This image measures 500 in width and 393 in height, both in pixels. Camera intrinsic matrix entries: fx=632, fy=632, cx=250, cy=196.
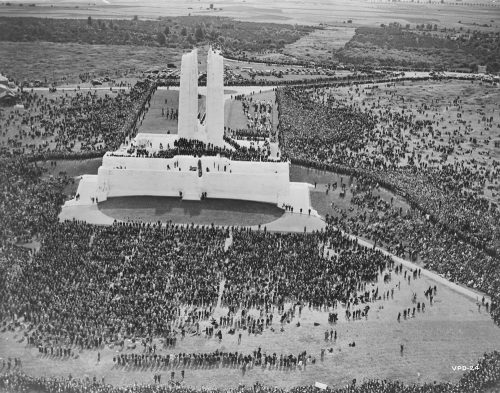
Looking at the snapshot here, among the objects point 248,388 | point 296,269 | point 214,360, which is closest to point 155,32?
point 296,269

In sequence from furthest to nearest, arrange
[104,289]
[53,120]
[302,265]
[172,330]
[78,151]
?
[53,120] → [78,151] → [302,265] → [104,289] → [172,330]

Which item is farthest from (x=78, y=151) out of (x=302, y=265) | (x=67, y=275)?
(x=302, y=265)

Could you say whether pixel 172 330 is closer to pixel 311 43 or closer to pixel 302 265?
pixel 302 265

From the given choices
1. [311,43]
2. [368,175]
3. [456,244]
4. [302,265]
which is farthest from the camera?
[311,43]

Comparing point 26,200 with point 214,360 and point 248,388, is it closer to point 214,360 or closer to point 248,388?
point 214,360

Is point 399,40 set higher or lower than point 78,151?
higher

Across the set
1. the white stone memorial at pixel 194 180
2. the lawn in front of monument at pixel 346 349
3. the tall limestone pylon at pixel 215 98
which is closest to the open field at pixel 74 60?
the tall limestone pylon at pixel 215 98

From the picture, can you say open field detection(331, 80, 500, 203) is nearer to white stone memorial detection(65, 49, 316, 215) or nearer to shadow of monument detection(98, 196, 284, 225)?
white stone memorial detection(65, 49, 316, 215)
